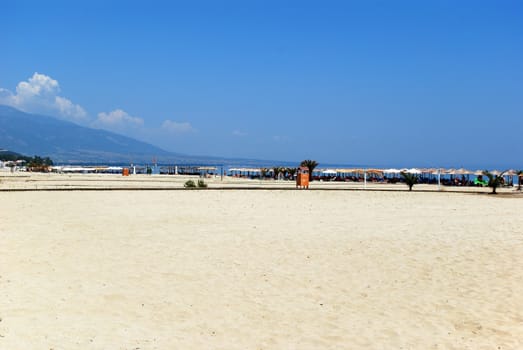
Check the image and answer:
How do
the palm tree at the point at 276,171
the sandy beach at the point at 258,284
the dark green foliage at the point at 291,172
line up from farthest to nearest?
the palm tree at the point at 276,171 → the dark green foliage at the point at 291,172 → the sandy beach at the point at 258,284

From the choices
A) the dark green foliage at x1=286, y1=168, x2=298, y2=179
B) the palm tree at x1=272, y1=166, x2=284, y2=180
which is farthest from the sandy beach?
the palm tree at x1=272, y1=166, x2=284, y2=180

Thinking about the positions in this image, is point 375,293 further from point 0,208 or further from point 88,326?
point 0,208

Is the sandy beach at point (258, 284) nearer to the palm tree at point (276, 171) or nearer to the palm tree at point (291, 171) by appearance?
the palm tree at point (291, 171)

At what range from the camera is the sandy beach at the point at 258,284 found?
20.2 ft

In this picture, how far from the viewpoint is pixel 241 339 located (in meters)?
6.05

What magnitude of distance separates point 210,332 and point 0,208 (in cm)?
1451

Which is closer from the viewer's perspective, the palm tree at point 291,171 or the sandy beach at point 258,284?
the sandy beach at point 258,284

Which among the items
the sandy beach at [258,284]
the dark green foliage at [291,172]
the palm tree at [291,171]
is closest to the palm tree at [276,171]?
the palm tree at [291,171]

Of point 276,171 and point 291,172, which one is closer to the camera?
point 291,172

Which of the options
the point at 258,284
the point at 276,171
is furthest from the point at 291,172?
the point at 258,284

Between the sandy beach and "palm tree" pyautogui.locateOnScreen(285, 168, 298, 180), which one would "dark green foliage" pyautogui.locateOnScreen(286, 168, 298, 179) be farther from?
the sandy beach

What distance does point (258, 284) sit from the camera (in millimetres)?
8430

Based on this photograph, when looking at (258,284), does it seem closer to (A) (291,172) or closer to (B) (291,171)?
(B) (291,171)

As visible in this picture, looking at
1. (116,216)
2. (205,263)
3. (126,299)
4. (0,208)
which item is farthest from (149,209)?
(126,299)
